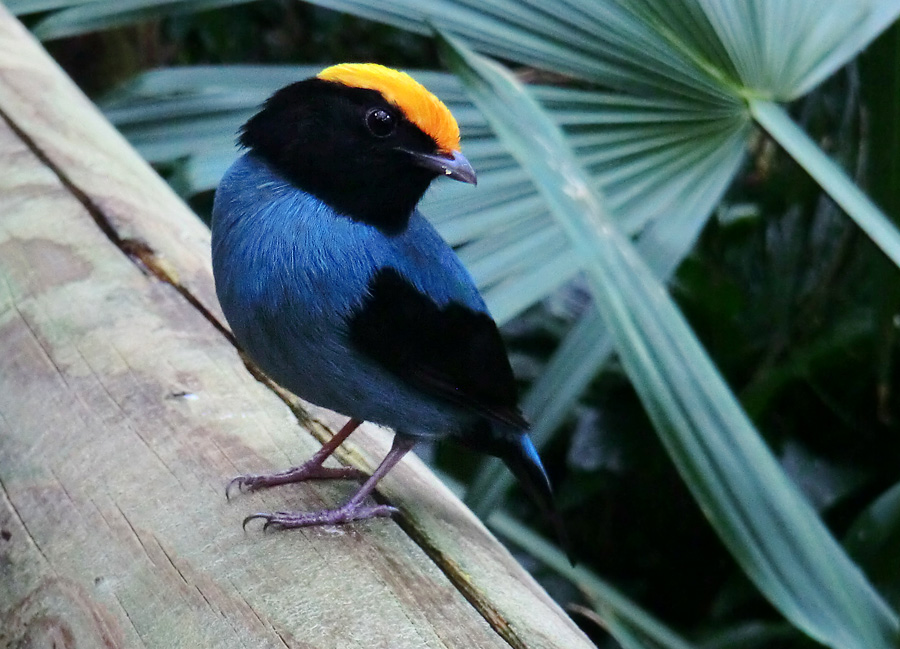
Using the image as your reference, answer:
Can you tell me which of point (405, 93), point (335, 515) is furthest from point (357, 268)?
point (335, 515)

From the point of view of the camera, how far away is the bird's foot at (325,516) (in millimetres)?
1538

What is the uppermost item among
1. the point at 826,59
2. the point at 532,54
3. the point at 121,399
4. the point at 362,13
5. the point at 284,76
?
the point at 826,59

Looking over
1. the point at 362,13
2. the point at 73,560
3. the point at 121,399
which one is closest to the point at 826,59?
the point at 362,13

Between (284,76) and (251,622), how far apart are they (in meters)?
1.84

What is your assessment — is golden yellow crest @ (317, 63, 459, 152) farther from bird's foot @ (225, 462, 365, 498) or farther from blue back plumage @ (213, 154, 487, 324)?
bird's foot @ (225, 462, 365, 498)

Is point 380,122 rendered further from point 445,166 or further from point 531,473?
point 531,473

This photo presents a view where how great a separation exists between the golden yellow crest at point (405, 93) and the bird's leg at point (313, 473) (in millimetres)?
627

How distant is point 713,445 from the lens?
63.3 inches

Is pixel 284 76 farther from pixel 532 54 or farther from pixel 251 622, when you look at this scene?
pixel 251 622

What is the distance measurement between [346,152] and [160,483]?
2.41 ft

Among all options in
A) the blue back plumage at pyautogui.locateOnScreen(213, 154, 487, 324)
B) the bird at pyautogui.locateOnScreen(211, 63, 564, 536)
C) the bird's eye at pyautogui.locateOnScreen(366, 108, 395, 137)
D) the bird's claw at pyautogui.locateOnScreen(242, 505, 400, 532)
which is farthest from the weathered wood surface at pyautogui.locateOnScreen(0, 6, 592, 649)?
the bird's eye at pyautogui.locateOnScreen(366, 108, 395, 137)

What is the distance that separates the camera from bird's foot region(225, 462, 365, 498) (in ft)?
5.32

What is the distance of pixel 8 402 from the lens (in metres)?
1.79

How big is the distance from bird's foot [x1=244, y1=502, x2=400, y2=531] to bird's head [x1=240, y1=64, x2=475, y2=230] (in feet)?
1.93
